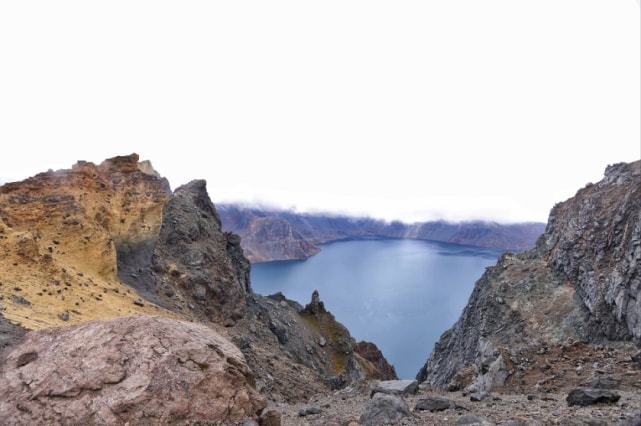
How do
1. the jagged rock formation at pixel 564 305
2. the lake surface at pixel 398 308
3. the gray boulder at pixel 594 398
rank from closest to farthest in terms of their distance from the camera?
the gray boulder at pixel 594 398 < the jagged rock formation at pixel 564 305 < the lake surface at pixel 398 308

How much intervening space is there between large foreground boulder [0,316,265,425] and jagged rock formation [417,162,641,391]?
18.3 metres

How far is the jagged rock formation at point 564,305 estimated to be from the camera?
25.5m

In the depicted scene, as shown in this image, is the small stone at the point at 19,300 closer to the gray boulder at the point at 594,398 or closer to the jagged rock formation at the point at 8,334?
the jagged rock formation at the point at 8,334

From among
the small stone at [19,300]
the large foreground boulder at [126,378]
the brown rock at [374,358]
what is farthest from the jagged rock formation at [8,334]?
the brown rock at [374,358]

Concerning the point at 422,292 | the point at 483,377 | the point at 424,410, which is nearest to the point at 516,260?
the point at 483,377

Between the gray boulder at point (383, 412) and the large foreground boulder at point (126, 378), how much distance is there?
2682 mm

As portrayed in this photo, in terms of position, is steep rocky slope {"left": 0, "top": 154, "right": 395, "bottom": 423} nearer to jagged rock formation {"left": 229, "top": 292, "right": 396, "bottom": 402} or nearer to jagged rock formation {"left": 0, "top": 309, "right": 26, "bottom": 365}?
jagged rock formation {"left": 0, "top": 309, "right": 26, "bottom": 365}

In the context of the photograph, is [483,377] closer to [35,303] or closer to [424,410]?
[424,410]

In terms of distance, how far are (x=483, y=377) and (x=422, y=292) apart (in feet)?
483

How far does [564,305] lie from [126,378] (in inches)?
1678

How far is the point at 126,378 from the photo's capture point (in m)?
9.27

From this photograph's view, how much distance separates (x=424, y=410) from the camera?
37.1 feet

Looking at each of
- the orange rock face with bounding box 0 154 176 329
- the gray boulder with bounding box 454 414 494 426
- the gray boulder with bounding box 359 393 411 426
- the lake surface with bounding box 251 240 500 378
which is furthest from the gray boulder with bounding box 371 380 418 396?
the lake surface with bounding box 251 240 500 378

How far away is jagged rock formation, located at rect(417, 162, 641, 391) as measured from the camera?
25.5 m
